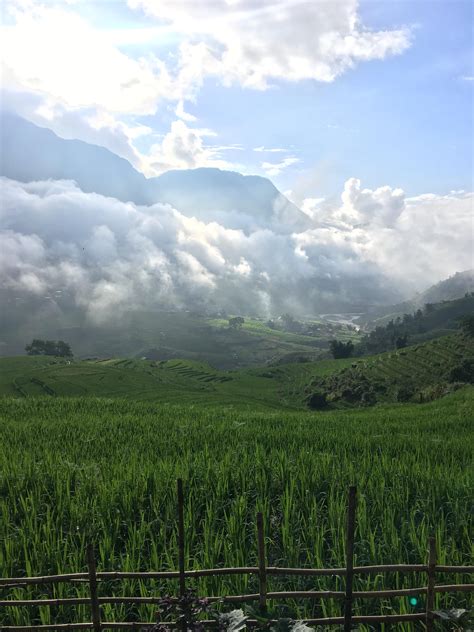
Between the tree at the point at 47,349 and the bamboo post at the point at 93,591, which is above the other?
the tree at the point at 47,349

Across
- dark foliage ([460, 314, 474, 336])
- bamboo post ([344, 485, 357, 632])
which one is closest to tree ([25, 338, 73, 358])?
dark foliage ([460, 314, 474, 336])

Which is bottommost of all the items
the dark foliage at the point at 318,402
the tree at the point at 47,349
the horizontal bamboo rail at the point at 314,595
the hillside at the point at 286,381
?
the dark foliage at the point at 318,402

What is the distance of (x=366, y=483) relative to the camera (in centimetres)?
809

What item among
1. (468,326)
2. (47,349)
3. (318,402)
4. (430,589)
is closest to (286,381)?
(318,402)

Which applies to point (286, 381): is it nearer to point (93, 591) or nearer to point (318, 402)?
point (318, 402)

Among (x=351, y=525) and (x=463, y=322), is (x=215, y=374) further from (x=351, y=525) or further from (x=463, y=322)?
(x=351, y=525)

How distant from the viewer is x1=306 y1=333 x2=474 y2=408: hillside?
76163 millimetres

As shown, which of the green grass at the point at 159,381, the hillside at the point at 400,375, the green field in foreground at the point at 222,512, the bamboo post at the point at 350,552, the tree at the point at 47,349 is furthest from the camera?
the tree at the point at 47,349

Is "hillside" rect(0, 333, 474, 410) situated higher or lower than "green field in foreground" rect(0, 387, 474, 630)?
lower

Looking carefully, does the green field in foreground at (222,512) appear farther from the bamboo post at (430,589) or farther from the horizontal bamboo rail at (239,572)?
the bamboo post at (430,589)

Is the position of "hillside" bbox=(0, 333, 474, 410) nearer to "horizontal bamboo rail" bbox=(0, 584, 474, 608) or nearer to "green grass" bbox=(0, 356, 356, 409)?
"green grass" bbox=(0, 356, 356, 409)

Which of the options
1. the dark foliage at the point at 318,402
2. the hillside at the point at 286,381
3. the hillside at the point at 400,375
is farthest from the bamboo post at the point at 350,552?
the dark foliage at the point at 318,402

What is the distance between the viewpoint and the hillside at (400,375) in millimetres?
76163

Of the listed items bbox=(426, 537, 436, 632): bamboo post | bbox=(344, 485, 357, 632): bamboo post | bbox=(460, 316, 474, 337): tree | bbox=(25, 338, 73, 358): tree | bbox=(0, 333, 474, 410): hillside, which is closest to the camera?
bbox=(344, 485, 357, 632): bamboo post
